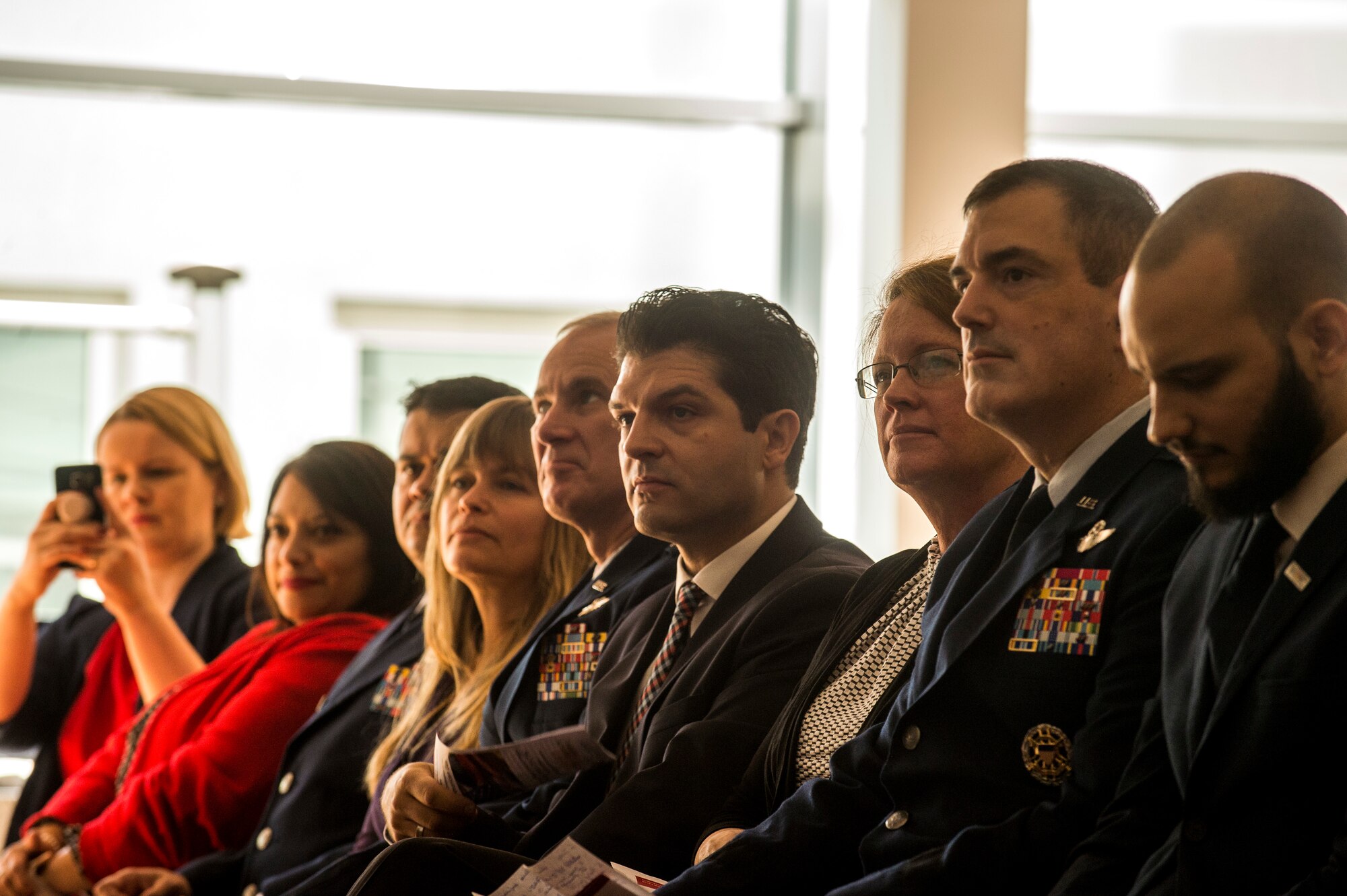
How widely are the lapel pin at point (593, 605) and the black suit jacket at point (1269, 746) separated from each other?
1331 millimetres

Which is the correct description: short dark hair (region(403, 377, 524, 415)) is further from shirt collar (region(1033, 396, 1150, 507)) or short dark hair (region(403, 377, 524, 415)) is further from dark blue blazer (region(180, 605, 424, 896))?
shirt collar (region(1033, 396, 1150, 507))

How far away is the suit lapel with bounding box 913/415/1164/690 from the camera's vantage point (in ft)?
5.47

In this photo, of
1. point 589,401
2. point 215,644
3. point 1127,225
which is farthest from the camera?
point 215,644

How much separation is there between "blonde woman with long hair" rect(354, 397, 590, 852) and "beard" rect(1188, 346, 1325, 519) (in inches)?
69.8

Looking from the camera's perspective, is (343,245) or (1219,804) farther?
(343,245)

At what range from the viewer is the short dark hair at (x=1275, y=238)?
1372 millimetres

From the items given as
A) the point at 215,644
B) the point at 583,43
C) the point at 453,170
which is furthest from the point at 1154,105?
the point at 215,644

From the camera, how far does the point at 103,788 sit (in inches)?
147

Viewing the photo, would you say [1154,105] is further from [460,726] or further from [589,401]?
[460,726]

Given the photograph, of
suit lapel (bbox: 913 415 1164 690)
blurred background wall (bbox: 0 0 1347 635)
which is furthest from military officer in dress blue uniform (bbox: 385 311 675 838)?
blurred background wall (bbox: 0 0 1347 635)

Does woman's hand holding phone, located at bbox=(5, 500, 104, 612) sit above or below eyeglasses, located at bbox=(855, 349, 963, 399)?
below

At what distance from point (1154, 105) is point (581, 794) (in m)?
4.16

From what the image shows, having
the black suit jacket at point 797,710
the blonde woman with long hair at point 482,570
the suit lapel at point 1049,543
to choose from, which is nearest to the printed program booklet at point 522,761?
the black suit jacket at point 797,710

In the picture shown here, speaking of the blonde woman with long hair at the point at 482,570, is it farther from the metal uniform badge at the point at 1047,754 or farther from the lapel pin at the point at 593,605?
the metal uniform badge at the point at 1047,754
